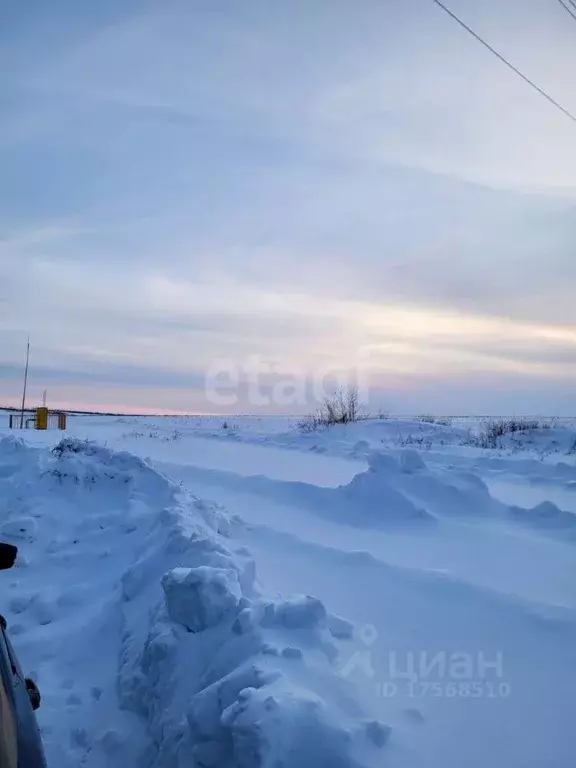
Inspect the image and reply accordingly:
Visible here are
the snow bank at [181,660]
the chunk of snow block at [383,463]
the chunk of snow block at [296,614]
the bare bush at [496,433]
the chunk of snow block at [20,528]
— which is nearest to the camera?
the snow bank at [181,660]

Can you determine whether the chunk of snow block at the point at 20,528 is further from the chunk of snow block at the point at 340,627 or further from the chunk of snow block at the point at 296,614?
the chunk of snow block at the point at 340,627

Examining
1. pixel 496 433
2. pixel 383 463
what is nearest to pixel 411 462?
pixel 383 463

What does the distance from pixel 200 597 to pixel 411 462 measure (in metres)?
5.08

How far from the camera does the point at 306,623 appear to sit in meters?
3.67

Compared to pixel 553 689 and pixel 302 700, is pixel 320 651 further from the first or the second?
pixel 553 689

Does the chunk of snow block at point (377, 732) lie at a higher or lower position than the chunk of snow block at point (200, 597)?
lower

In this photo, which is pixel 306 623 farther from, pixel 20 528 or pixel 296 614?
pixel 20 528

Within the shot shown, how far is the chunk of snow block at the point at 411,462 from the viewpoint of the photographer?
26.9ft

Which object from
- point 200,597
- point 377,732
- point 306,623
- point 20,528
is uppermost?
point 200,597

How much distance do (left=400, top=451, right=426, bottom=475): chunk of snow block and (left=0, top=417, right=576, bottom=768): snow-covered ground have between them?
31 mm

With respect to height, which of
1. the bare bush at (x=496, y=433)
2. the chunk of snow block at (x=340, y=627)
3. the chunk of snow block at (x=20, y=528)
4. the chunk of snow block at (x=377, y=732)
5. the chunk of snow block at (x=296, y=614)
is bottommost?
the chunk of snow block at (x=20, y=528)

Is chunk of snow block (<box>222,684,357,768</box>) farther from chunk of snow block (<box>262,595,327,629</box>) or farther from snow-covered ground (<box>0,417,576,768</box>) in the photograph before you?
chunk of snow block (<box>262,595,327,629</box>)

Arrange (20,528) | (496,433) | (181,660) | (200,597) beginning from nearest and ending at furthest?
1. (181,660)
2. (200,597)
3. (20,528)
4. (496,433)

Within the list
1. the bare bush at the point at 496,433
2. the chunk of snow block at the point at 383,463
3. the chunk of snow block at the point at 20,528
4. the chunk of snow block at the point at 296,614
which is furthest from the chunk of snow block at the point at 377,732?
the bare bush at the point at 496,433
